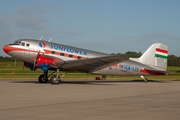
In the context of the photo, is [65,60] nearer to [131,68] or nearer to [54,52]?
[54,52]

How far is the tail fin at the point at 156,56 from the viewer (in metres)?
27.8

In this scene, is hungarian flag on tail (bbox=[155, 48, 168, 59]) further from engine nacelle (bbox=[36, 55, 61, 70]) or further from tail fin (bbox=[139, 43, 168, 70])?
engine nacelle (bbox=[36, 55, 61, 70])

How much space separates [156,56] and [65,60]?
12.6 metres

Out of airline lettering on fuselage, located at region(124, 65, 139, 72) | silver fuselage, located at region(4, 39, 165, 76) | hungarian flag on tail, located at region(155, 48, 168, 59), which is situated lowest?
airline lettering on fuselage, located at region(124, 65, 139, 72)

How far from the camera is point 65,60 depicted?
79.4ft

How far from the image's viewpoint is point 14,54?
75.9 feet

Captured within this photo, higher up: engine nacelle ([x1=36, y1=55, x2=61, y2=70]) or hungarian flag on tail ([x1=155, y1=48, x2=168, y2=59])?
hungarian flag on tail ([x1=155, y1=48, x2=168, y2=59])

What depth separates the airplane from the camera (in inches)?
882

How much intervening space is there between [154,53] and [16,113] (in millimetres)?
23476

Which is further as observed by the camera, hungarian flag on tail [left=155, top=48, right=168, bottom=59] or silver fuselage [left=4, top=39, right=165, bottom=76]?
hungarian flag on tail [left=155, top=48, right=168, bottom=59]

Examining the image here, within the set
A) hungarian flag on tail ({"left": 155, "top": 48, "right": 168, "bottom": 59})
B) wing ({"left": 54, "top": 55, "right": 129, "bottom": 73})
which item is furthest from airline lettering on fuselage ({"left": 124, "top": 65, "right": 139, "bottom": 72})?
hungarian flag on tail ({"left": 155, "top": 48, "right": 168, "bottom": 59})

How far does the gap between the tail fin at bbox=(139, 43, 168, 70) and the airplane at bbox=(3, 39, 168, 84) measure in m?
0.80

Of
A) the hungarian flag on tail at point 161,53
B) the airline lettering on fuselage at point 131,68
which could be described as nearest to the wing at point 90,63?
the airline lettering on fuselage at point 131,68

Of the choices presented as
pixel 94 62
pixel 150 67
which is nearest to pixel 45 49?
pixel 94 62
